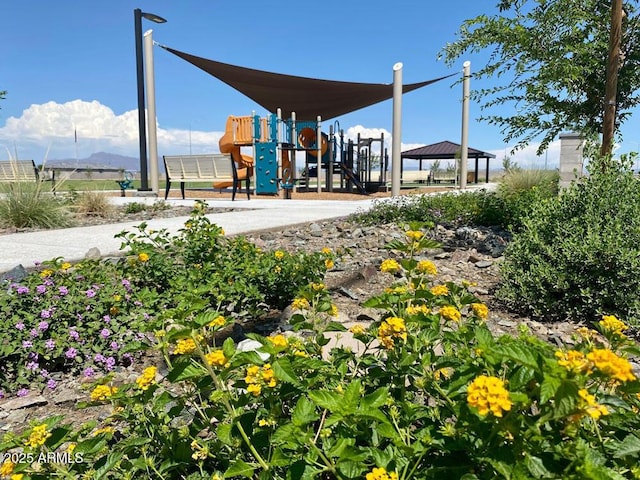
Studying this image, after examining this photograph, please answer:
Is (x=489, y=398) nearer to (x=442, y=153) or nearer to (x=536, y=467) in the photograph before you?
(x=536, y=467)

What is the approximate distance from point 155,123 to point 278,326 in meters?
9.97

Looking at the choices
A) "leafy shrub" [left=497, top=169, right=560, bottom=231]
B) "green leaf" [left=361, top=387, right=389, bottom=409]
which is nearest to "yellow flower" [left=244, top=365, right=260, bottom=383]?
"green leaf" [left=361, top=387, right=389, bottom=409]

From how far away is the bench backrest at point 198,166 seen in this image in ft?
31.1

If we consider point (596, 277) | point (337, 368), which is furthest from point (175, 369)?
point (596, 277)

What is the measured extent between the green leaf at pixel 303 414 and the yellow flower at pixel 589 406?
397 millimetres

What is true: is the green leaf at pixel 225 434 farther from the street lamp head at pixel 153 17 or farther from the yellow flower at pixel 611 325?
the street lamp head at pixel 153 17

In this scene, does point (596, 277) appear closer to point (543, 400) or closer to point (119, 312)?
point (543, 400)

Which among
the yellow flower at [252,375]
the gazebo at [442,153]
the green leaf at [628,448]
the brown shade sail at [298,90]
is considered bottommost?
the green leaf at [628,448]

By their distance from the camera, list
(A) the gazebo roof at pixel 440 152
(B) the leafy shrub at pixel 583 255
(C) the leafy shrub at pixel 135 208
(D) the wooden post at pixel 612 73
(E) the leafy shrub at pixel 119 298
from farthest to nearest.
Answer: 1. (A) the gazebo roof at pixel 440 152
2. (C) the leafy shrub at pixel 135 208
3. (D) the wooden post at pixel 612 73
4. (B) the leafy shrub at pixel 583 255
5. (E) the leafy shrub at pixel 119 298

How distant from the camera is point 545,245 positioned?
2.57 meters

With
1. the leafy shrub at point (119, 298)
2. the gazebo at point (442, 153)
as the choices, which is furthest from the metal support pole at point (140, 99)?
the gazebo at point (442, 153)

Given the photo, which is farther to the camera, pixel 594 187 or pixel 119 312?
pixel 594 187

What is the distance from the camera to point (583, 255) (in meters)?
2.33

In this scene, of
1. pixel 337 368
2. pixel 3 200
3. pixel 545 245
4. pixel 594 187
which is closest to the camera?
pixel 337 368
